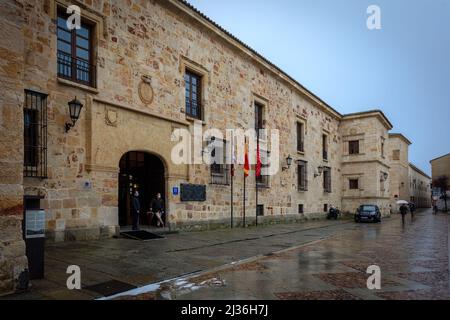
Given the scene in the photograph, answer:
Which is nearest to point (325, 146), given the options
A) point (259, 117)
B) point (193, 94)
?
point (259, 117)

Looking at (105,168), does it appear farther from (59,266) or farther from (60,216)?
(59,266)

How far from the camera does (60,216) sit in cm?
937

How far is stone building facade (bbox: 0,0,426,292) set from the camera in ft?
16.6

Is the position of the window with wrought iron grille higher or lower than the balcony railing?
lower

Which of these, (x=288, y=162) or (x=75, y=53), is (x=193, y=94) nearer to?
(x=75, y=53)

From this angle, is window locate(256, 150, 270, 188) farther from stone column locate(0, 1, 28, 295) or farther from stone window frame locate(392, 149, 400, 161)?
stone window frame locate(392, 149, 400, 161)

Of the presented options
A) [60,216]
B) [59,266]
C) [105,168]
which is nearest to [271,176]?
[105,168]

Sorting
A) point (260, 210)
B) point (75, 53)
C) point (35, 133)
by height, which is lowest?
point (260, 210)

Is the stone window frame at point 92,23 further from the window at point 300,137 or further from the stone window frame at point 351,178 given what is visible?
the stone window frame at point 351,178

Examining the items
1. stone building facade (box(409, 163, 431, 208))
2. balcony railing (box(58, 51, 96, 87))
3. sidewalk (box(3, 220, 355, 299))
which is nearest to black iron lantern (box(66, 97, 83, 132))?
balcony railing (box(58, 51, 96, 87))

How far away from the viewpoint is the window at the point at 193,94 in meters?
14.7

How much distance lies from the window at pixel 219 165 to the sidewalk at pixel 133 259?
14.5ft

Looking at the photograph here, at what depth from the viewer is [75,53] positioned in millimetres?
10453

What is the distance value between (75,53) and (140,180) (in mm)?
5211
